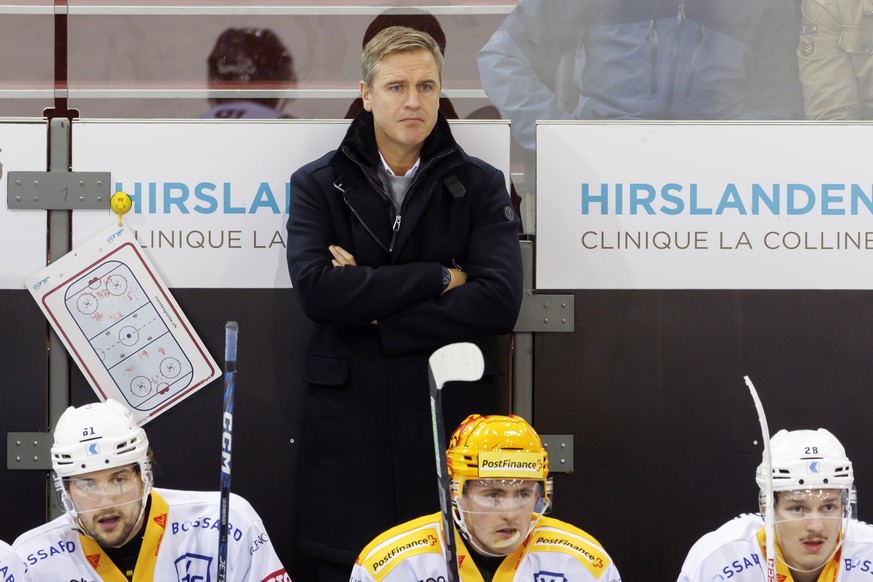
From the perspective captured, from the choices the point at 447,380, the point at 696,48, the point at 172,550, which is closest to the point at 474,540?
the point at 447,380

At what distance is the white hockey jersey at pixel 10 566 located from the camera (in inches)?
125

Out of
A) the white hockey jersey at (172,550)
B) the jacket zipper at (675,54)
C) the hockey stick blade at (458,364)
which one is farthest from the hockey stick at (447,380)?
the jacket zipper at (675,54)

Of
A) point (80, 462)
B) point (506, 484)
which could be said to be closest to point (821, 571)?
point (506, 484)

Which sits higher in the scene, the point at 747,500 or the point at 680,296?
the point at 680,296

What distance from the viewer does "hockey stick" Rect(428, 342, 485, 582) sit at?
304cm

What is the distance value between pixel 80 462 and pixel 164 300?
1021 millimetres

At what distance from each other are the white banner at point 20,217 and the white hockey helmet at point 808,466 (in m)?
2.25

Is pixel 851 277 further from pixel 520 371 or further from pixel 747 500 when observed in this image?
pixel 520 371

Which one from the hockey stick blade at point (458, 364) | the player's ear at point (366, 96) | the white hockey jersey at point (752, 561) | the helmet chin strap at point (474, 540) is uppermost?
the player's ear at point (366, 96)

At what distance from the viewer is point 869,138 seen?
4.19 meters

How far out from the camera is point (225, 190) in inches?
166

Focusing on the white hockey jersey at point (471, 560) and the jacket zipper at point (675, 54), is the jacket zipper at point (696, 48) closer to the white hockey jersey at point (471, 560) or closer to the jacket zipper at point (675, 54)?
the jacket zipper at point (675, 54)

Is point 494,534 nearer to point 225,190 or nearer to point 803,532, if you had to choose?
point 803,532

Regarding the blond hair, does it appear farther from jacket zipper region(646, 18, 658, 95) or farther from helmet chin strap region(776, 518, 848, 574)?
helmet chin strap region(776, 518, 848, 574)
